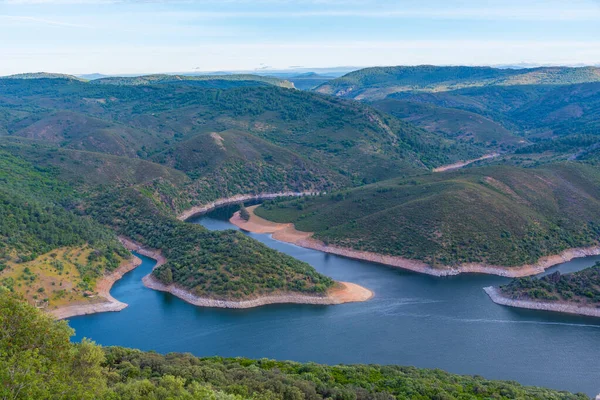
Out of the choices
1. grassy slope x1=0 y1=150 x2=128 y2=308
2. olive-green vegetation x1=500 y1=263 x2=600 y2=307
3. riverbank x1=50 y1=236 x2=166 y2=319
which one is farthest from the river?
grassy slope x1=0 y1=150 x2=128 y2=308

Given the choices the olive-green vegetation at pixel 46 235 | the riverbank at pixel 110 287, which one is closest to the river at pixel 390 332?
the riverbank at pixel 110 287

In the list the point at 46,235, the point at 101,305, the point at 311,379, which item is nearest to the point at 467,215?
the point at 311,379

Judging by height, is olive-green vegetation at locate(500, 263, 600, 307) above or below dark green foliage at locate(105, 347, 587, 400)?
below

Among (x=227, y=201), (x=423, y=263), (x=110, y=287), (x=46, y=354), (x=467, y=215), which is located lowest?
(x=110, y=287)

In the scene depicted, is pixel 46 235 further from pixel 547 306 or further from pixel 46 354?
pixel 547 306

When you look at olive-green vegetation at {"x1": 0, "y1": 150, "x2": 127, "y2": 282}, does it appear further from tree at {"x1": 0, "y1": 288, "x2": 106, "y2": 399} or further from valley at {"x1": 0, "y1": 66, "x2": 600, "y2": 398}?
tree at {"x1": 0, "y1": 288, "x2": 106, "y2": 399}

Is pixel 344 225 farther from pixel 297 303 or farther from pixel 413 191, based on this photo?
pixel 297 303
